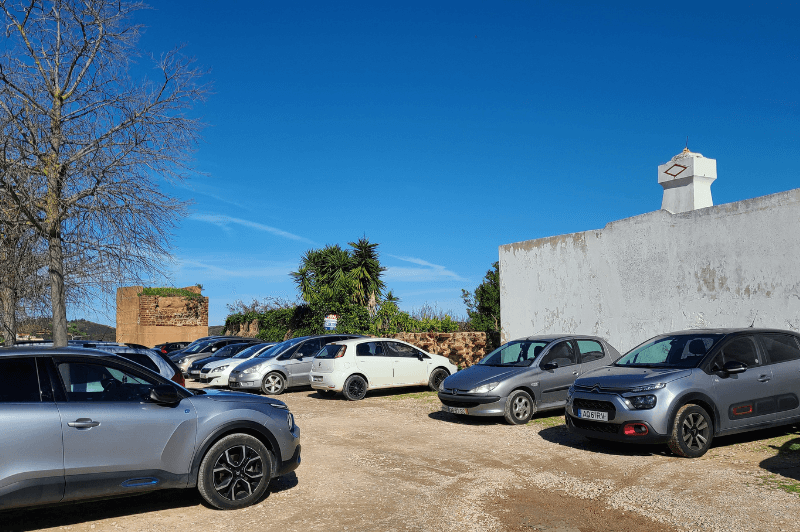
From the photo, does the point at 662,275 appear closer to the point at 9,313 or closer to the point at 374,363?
the point at 374,363

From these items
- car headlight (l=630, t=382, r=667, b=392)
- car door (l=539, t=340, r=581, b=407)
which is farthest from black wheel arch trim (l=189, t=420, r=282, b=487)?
car door (l=539, t=340, r=581, b=407)

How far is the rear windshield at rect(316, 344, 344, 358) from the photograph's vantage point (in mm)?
15711

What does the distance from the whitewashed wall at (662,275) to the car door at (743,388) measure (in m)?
3.37

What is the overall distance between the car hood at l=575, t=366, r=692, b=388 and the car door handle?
6.39 meters

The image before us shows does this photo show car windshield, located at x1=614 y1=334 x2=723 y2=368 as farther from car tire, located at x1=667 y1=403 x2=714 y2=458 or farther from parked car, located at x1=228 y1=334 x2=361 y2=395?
parked car, located at x1=228 y1=334 x2=361 y2=395

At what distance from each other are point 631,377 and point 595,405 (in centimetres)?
63

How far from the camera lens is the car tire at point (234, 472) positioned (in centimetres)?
598

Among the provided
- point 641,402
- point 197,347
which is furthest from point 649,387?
point 197,347

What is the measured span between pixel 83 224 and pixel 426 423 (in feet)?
22.5

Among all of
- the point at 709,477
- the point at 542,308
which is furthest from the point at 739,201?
the point at 709,477

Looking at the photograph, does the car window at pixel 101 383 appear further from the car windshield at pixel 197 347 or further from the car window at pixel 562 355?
the car windshield at pixel 197 347

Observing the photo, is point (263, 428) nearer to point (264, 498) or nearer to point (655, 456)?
point (264, 498)

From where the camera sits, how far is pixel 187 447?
5867 millimetres

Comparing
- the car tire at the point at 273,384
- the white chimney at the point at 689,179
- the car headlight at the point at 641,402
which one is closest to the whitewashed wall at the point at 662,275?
the white chimney at the point at 689,179
